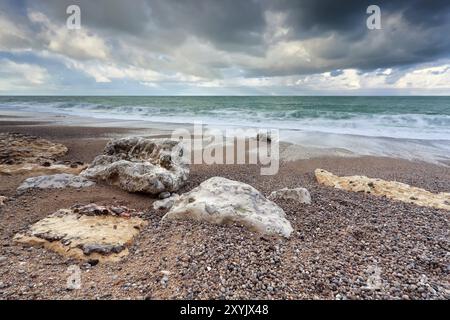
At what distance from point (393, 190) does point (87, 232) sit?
17.3ft

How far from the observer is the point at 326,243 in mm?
3133

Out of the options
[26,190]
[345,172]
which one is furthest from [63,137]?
[345,172]

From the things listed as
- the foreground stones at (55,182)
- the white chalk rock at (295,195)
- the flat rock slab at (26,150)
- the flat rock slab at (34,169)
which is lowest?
the white chalk rock at (295,195)

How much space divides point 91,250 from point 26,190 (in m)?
2.49

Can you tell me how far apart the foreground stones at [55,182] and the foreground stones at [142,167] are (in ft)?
1.04

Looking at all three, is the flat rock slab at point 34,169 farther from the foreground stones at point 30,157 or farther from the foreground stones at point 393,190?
the foreground stones at point 393,190

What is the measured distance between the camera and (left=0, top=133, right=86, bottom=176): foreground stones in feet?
17.9

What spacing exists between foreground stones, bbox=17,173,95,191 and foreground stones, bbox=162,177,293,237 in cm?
221

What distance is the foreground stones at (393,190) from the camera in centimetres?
475

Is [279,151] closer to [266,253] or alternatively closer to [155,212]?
[155,212]

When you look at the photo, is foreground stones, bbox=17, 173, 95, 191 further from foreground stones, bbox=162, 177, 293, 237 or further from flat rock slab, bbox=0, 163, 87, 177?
foreground stones, bbox=162, 177, 293, 237

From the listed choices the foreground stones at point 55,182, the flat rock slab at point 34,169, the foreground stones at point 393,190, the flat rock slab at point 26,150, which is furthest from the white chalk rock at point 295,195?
the flat rock slab at point 26,150

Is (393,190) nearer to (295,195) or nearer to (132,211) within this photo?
(295,195)

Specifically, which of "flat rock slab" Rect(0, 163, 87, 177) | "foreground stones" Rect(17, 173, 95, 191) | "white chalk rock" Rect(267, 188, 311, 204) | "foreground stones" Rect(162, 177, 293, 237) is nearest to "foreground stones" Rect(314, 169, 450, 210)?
"white chalk rock" Rect(267, 188, 311, 204)
